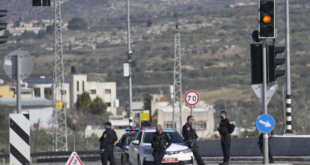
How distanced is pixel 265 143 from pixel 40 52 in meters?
141

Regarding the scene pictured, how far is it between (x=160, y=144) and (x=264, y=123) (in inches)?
144

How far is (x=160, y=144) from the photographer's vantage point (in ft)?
59.3

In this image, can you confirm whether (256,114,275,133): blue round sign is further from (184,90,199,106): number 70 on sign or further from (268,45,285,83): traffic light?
(184,90,199,106): number 70 on sign

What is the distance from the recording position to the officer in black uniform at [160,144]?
18109 mm

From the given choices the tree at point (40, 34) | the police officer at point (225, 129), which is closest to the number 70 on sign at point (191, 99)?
the police officer at point (225, 129)

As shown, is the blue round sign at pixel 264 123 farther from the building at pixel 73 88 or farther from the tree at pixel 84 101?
the tree at pixel 84 101

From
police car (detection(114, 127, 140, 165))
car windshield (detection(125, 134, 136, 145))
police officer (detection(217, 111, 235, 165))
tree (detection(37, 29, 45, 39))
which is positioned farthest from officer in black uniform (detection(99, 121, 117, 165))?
tree (detection(37, 29, 45, 39))

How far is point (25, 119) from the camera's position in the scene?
12.2m

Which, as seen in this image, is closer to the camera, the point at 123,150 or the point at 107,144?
the point at 107,144

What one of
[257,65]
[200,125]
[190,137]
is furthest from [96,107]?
[257,65]

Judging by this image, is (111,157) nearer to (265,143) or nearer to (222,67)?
(265,143)

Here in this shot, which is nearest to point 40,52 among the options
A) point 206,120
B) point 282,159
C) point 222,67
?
point 222,67

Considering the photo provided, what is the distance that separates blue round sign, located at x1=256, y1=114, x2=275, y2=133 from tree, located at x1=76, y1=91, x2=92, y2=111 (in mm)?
106308

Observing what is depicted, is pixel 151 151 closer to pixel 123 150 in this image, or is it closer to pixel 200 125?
pixel 123 150
